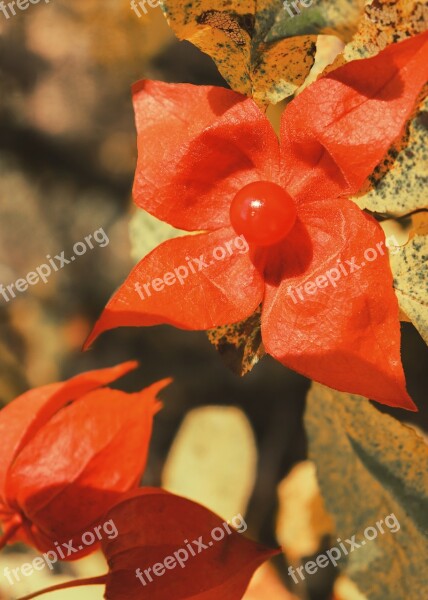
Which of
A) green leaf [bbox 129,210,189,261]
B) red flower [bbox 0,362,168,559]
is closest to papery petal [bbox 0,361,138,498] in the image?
red flower [bbox 0,362,168,559]

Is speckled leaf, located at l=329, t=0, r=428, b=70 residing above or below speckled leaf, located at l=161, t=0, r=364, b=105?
below

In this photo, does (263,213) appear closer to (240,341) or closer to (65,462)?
(240,341)

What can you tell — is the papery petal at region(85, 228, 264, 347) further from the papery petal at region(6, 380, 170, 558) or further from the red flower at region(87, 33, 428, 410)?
the papery petal at region(6, 380, 170, 558)

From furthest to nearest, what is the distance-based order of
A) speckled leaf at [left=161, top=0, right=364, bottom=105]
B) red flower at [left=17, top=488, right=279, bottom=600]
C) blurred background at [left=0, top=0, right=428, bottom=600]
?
blurred background at [left=0, top=0, right=428, bottom=600], red flower at [left=17, top=488, right=279, bottom=600], speckled leaf at [left=161, top=0, right=364, bottom=105]

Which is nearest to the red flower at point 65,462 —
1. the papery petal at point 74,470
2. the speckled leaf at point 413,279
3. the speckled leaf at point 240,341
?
the papery petal at point 74,470

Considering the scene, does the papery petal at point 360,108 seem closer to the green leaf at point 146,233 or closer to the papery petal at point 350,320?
the papery petal at point 350,320

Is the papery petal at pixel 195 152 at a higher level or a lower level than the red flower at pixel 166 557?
higher
